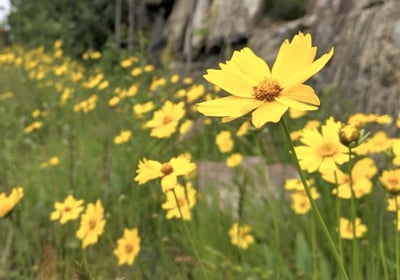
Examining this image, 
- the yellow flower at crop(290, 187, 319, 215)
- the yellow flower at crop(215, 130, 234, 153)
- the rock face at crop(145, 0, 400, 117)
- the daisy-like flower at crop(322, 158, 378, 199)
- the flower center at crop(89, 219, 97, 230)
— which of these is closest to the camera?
the daisy-like flower at crop(322, 158, 378, 199)

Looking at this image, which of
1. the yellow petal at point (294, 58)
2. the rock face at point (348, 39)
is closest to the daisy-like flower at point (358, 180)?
the yellow petal at point (294, 58)

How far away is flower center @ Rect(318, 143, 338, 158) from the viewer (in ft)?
2.40

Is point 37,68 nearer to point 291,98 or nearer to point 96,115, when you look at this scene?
point 96,115

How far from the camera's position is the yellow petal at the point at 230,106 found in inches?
18.6

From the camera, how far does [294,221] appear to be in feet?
4.67

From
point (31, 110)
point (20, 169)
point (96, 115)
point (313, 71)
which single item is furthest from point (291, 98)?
point (31, 110)

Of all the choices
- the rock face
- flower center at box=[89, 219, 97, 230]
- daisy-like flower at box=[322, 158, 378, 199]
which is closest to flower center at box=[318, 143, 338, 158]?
daisy-like flower at box=[322, 158, 378, 199]

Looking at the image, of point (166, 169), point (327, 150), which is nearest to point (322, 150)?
point (327, 150)

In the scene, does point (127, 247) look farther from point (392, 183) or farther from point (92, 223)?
point (392, 183)

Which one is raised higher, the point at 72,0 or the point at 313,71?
the point at 72,0

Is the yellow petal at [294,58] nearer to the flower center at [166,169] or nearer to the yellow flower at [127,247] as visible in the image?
the flower center at [166,169]

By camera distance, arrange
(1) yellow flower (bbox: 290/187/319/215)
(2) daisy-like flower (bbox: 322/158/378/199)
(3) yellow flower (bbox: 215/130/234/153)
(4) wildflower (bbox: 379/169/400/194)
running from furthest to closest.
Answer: (3) yellow flower (bbox: 215/130/234/153) → (1) yellow flower (bbox: 290/187/319/215) → (2) daisy-like flower (bbox: 322/158/378/199) → (4) wildflower (bbox: 379/169/400/194)

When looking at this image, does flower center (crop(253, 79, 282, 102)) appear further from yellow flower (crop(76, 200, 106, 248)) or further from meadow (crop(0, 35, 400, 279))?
yellow flower (crop(76, 200, 106, 248))

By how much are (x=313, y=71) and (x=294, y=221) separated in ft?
3.31
